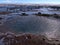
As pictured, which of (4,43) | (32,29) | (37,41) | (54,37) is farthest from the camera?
(32,29)

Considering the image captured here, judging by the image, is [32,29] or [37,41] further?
[32,29]

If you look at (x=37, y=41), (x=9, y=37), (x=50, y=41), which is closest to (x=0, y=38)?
(x=9, y=37)

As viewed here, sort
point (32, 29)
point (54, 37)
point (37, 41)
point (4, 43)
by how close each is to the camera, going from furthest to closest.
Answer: point (32, 29)
point (54, 37)
point (37, 41)
point (4, 43)

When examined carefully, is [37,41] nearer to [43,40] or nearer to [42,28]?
[43,40]

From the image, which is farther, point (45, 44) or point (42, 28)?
point (42, 28)

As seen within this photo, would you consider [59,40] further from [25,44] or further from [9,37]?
[9,37]

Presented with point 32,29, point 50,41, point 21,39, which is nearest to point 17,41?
point 21,39

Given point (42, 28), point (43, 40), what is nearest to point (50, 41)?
point (43, 40)

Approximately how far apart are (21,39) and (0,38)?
51.2 inches

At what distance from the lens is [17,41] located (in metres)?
10.2

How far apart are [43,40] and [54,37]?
4.13 feet

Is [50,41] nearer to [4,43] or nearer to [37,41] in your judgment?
[37,41]

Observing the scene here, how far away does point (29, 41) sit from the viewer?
33.7 feet

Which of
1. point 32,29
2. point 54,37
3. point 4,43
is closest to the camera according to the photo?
point 4,43
